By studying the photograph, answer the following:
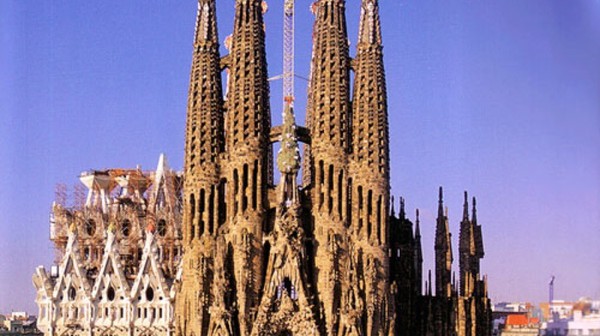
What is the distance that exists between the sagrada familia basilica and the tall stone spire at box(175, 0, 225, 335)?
0.20 ft

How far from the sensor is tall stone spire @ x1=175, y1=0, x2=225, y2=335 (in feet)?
150

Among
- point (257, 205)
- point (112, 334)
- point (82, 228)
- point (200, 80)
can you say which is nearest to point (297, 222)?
point (257, 205)

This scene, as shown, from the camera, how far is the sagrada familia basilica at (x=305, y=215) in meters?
45.3

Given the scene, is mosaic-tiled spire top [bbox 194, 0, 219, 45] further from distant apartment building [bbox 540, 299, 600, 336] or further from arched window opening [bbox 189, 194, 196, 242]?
distant apartment building [bbox 540, 299, 600, 336]

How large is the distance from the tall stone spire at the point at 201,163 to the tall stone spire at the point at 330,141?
457 cm

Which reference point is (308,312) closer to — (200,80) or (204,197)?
(204,197)

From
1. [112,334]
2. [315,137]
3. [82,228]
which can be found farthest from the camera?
[82,228]

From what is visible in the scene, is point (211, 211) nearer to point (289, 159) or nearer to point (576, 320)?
point (289, 159)

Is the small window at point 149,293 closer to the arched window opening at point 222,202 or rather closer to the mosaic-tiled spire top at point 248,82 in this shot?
the arched window opening at point 222,202

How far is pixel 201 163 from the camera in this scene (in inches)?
1861

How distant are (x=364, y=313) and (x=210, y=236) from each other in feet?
25.4

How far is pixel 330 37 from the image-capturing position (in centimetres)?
4816

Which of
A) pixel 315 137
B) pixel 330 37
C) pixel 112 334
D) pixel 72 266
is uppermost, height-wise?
pixel 330 37

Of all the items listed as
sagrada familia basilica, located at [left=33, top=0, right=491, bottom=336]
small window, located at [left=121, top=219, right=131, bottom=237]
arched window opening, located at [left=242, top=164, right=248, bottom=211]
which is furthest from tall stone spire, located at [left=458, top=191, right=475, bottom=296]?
small window, located at [left=121, top=219, right=131, bottom=237]
